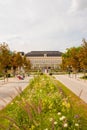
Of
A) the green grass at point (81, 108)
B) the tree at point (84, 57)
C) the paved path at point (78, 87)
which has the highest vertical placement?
the tree at point (84, 57)

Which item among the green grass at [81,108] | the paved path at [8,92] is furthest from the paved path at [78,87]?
the paved path at [8,92]

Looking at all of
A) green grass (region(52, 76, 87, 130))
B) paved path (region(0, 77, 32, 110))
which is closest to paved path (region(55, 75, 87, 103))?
green grass (region(52, 76, 87, 130))

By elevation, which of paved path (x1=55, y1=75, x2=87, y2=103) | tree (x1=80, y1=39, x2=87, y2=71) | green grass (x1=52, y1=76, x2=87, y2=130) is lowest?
paved path (x1=55, y1=75, x2=87, y2=103)

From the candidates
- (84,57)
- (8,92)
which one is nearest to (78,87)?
(8,92)

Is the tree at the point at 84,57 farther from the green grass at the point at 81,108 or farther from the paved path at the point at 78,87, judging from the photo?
the green grass at the point at 81,108

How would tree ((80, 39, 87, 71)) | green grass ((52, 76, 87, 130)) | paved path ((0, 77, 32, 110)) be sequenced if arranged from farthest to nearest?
tree ((80, 39, 87, 71)) → green grass ((52, 76, 87, 130)) → paved path ((0, 77, 32, 110))

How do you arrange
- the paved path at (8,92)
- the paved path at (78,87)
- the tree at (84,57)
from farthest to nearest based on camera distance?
the tree at (84,57), the paved path at (78,87), the paved path at (8,92)

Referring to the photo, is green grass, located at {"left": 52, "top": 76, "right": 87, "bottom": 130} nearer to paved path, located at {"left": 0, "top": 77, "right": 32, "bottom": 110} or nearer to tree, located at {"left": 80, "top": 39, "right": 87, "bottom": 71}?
paved path, located at {"left": 0, "top": 77, "right": 32, "bottom": 110}

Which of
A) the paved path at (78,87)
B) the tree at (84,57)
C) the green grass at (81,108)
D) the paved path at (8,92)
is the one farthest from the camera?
the tree at (84,57)

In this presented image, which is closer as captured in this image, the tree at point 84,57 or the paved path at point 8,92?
the paved path at point 8,92

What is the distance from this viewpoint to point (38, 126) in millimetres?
6203

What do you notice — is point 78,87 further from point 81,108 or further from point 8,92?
point 81,108

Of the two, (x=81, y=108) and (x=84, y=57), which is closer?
(x=81, y=108)

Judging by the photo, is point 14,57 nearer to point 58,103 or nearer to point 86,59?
point 86,59
